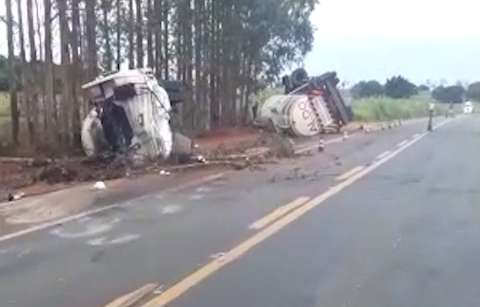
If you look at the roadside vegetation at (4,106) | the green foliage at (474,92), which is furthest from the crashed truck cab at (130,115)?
the green foliage at (474,92)

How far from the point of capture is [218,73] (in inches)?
1499

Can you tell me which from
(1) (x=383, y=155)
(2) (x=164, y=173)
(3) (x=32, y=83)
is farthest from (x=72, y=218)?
(1) (x=383, y=155)

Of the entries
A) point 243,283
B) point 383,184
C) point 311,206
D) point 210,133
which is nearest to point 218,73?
point 210,133

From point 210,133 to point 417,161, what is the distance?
13174 millimetres

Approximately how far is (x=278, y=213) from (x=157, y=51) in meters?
19.5

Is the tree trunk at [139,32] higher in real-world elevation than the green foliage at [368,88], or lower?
higher

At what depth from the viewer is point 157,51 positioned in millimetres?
31719

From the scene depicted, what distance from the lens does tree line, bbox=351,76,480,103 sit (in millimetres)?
126581

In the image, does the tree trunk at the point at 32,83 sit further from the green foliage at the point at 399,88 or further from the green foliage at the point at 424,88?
the green foliage at the point at 424,88

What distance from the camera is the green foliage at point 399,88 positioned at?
126 metres

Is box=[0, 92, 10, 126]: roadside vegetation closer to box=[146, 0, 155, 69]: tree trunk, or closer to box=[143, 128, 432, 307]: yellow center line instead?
box=[146, 0, 155, 69]: tree trunk

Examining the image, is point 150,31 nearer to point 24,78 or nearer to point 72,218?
point 24,78

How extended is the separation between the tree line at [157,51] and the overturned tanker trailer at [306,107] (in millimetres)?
1718

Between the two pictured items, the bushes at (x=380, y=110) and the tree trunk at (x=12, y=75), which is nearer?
the tree trunk at (x=12, y=75)
